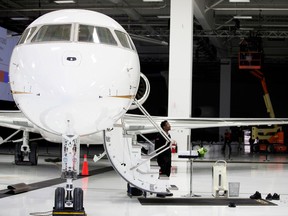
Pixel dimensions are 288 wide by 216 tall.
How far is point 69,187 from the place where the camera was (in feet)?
28.1

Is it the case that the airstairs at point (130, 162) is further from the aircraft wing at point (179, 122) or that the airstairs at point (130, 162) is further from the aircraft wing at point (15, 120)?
the aircraft wing at point (179, 122)

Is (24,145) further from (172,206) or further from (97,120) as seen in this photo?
(97,120)

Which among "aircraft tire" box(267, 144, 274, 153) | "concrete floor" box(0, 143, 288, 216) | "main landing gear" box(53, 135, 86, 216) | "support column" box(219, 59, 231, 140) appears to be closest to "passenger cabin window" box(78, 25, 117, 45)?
"main landing gear" box(53, 135, 86, 216)

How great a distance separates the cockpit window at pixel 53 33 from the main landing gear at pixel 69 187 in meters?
1.43

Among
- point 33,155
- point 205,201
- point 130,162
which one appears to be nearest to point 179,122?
point 33,155

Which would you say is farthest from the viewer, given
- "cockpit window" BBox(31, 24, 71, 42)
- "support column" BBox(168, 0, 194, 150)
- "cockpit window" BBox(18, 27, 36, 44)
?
"support column" BBox(168, 0, 194, 150)

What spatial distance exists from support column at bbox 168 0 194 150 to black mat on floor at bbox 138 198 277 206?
11.3m

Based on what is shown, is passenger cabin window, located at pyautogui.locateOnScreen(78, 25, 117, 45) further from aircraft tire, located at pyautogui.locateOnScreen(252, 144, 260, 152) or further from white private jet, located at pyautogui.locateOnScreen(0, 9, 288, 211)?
aircraft tire, located at pyautogui.locateOnScreen(252, 144, 260, 152)

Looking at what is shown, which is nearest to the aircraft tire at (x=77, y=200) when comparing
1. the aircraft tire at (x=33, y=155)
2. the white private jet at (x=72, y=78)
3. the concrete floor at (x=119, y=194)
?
the white private jet at (x=72, y=78)

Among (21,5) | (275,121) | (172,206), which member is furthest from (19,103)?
(21,5)

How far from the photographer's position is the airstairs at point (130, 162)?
10891mm

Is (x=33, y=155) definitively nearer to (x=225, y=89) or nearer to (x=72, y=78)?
(x=72, y=78)

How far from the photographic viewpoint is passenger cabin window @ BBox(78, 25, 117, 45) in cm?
840

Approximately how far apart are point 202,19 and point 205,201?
18581 mm
